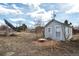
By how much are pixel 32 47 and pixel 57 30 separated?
0.96 ft

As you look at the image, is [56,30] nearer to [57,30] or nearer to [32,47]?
[57,30]

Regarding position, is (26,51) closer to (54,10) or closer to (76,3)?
(54,10)

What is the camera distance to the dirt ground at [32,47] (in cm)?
283

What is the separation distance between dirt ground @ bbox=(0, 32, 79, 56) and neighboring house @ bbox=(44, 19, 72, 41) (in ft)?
0.16

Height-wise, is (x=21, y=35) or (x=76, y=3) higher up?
(x=76, y=3)

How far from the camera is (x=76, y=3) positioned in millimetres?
2828

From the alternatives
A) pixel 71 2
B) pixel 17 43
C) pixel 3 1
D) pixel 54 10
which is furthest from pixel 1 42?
pixel 71 2

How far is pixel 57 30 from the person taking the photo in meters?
2.84

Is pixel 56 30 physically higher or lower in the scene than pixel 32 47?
higher

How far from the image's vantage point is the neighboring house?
2.83m

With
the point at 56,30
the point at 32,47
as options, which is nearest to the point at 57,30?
the point at 56,30

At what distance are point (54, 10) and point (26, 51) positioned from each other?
0.48m

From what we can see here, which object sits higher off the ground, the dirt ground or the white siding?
the white siding

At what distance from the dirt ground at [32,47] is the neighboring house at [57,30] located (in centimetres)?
5
